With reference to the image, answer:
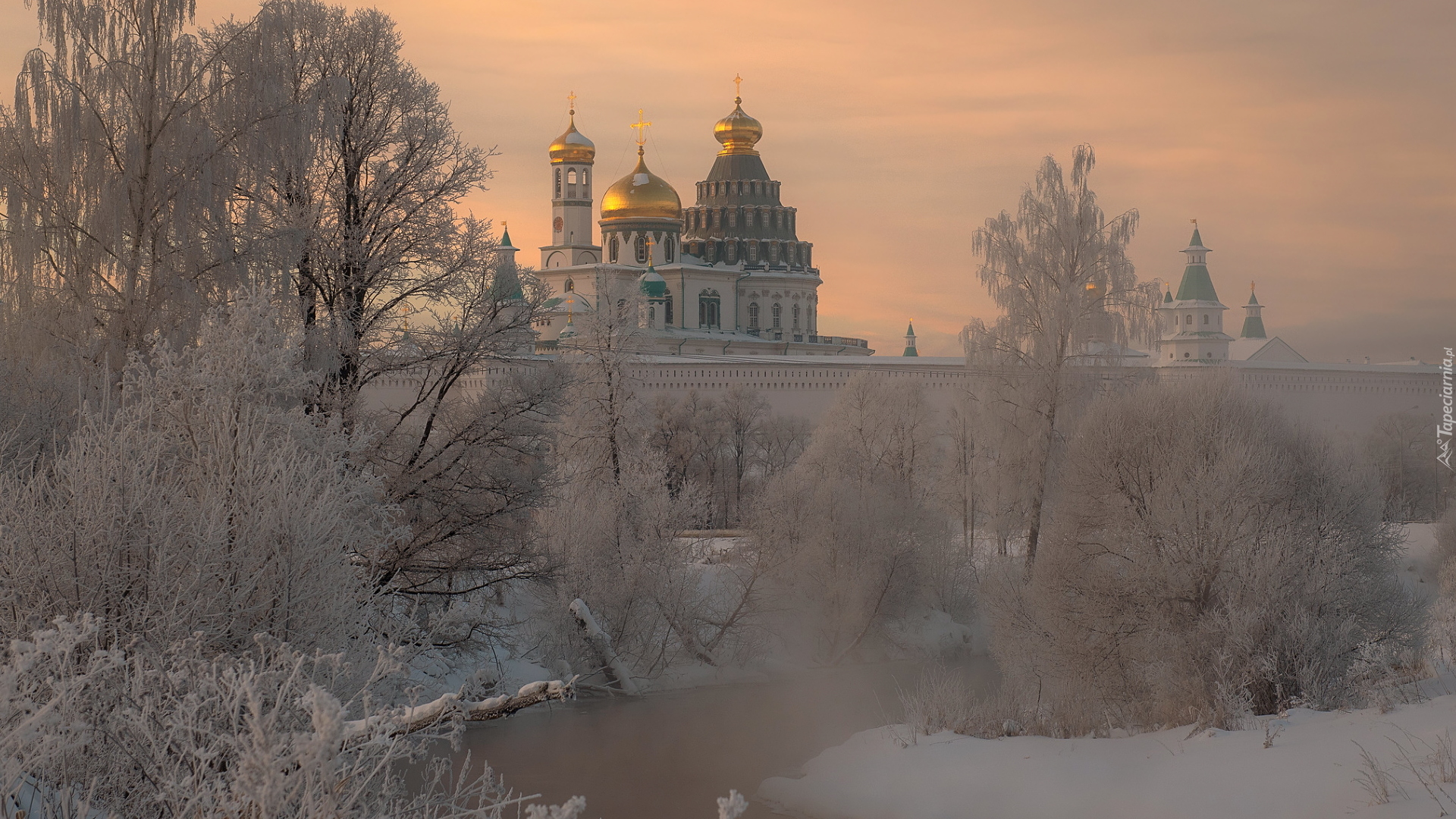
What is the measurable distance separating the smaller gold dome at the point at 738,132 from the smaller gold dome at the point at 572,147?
6.80 metres

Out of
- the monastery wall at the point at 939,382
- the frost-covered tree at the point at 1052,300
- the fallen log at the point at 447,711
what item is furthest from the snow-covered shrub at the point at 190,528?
the monastery wall at the point at 939,382

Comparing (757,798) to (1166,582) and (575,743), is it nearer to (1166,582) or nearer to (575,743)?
(575,743)

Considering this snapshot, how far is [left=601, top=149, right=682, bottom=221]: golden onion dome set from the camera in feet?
181

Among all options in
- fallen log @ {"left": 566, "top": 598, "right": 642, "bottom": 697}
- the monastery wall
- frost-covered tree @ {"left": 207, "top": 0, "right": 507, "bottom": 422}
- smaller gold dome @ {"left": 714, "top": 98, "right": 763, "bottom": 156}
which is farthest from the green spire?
frost-covered tree @ {"left": 207, "top": 0, "right": 507, "bottom": 422}

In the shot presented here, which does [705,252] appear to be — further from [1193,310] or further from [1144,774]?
[1144,774]

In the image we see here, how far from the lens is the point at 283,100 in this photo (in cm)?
1052

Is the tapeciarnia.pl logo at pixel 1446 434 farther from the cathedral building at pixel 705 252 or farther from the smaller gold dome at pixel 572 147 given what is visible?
the smaller gold dome at pixel 572 147

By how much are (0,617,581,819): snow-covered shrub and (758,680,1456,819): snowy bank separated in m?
6.79

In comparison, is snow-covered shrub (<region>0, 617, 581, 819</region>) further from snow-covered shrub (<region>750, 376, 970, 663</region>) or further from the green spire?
the green spire

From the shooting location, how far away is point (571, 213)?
57219 millimetres

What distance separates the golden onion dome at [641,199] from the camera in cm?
5506

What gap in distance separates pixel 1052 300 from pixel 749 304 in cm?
4142

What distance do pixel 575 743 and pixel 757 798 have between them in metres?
2.62

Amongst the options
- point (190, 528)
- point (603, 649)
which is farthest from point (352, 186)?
point (603, 649)
